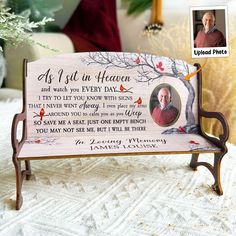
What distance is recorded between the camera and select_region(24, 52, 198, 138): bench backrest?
3.19ft

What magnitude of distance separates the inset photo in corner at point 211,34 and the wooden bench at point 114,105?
0.26ft

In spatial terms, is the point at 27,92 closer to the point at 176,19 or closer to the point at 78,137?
the point at 78,137

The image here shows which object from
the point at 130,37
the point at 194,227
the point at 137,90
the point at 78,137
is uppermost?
the point at 130,37

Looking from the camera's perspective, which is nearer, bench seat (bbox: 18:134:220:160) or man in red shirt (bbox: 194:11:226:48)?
bench seat (bbox: 18:134:220:160)

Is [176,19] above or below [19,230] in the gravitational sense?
above

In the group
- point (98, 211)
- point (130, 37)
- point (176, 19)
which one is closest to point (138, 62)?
point (98, 211)

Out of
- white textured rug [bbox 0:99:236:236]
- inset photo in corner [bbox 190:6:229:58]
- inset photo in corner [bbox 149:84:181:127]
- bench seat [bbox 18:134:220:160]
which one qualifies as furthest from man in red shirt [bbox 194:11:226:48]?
white textured rug [bbox 0:99:236:236]

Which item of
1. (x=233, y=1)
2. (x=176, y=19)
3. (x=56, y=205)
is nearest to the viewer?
(x=56, y=205)

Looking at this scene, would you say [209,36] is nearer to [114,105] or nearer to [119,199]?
[114,105]

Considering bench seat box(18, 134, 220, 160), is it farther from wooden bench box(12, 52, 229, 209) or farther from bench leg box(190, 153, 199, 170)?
bench leg box(190, 153, 199, 170)

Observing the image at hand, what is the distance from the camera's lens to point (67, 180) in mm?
1010

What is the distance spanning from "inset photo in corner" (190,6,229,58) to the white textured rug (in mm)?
378

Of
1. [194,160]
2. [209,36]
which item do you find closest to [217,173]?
[194,160]

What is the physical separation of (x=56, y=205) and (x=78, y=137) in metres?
0.21
